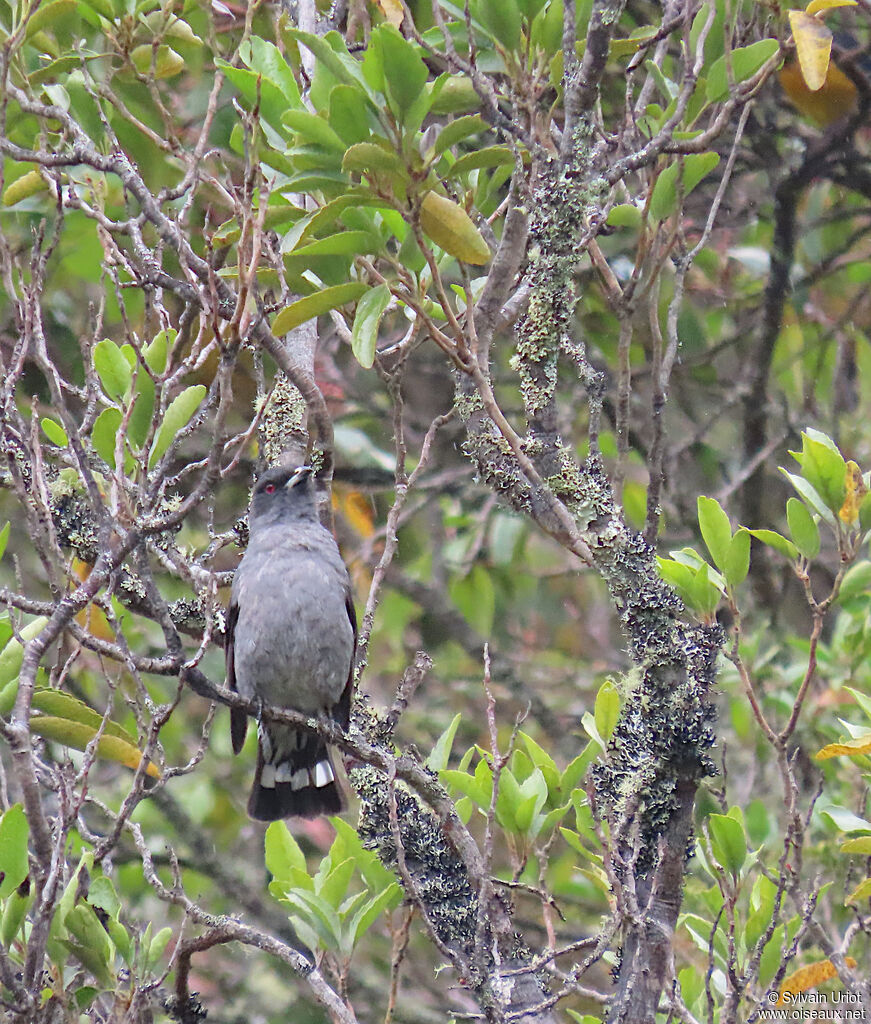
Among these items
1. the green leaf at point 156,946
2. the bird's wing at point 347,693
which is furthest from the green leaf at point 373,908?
the bird's wing at point 347,693

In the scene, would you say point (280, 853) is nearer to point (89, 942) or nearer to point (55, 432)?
point (89, 942)

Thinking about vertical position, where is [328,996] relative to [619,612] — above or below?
below

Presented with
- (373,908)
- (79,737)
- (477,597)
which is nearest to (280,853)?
(373,908)

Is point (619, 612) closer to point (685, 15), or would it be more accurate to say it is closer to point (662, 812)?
point (662, 812)

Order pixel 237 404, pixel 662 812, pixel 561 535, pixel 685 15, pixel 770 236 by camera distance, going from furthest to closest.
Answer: pixel 770 236 < pixel 237 404 < pixel 685 15 < pixel 561 535 < pixel 662 812

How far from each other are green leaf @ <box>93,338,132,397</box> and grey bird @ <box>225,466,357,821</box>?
1529 millimetres

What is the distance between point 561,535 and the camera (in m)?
3.73

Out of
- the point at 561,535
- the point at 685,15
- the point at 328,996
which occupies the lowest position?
the point at 328,996

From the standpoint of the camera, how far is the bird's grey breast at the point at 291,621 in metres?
5.55

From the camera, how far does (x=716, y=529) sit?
12.8ft

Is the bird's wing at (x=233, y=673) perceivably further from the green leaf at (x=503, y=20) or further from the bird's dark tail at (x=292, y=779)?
the green leaf at (x=503, y=20)

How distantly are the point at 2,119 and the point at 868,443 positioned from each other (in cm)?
641

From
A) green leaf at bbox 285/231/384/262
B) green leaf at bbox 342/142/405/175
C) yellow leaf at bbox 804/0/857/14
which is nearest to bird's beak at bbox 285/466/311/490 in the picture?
green leaf at bbox 285/231/384/262

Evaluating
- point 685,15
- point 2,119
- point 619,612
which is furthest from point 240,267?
point 685,15
